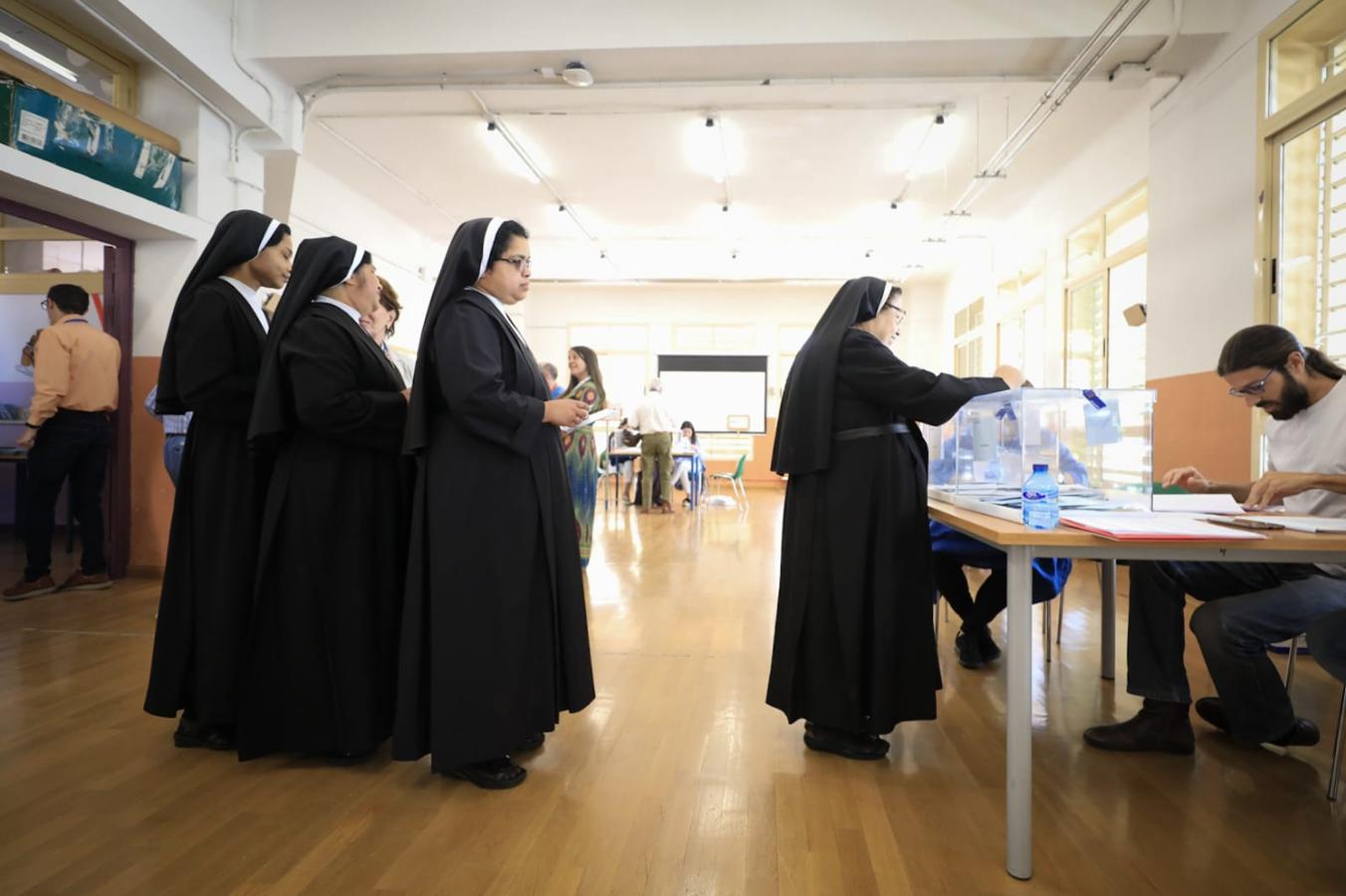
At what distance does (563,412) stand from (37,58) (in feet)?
14.5

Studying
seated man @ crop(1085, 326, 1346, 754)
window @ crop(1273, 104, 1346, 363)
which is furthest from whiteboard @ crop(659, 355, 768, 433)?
seated man @ crop(1085, 326, 1346, 754)

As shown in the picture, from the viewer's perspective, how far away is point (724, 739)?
2.37 m

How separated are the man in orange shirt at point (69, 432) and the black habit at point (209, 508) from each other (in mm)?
2775

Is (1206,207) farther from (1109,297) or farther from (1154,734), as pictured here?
(1154,734)

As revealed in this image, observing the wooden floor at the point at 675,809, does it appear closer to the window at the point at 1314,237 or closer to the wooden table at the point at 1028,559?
the wooden table at the point at 1028,559

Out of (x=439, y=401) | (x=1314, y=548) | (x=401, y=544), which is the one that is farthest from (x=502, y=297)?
(x=1314, y=548)

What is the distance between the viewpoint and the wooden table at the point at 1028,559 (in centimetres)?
160

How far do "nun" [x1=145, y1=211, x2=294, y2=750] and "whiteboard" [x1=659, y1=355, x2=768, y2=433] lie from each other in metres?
12.2

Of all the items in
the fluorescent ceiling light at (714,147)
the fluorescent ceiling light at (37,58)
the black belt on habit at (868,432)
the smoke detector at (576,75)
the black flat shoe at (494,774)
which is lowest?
the black flat shoe at (494,774)

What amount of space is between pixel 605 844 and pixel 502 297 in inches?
58.9

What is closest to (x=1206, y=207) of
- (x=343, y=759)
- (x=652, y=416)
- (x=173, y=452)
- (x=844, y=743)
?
(x=844, y=743)

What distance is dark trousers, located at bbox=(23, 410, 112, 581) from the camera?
4.29 metres

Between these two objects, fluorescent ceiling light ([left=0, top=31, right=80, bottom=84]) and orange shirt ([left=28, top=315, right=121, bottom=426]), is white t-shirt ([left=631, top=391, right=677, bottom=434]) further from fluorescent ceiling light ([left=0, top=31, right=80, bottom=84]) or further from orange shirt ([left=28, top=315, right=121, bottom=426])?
fluorescent ceiling light ([left=0, top=31, right=80, bottom=84])

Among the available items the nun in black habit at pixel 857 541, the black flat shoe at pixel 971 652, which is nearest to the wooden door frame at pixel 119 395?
the nun in black habit at pixel 857 541
